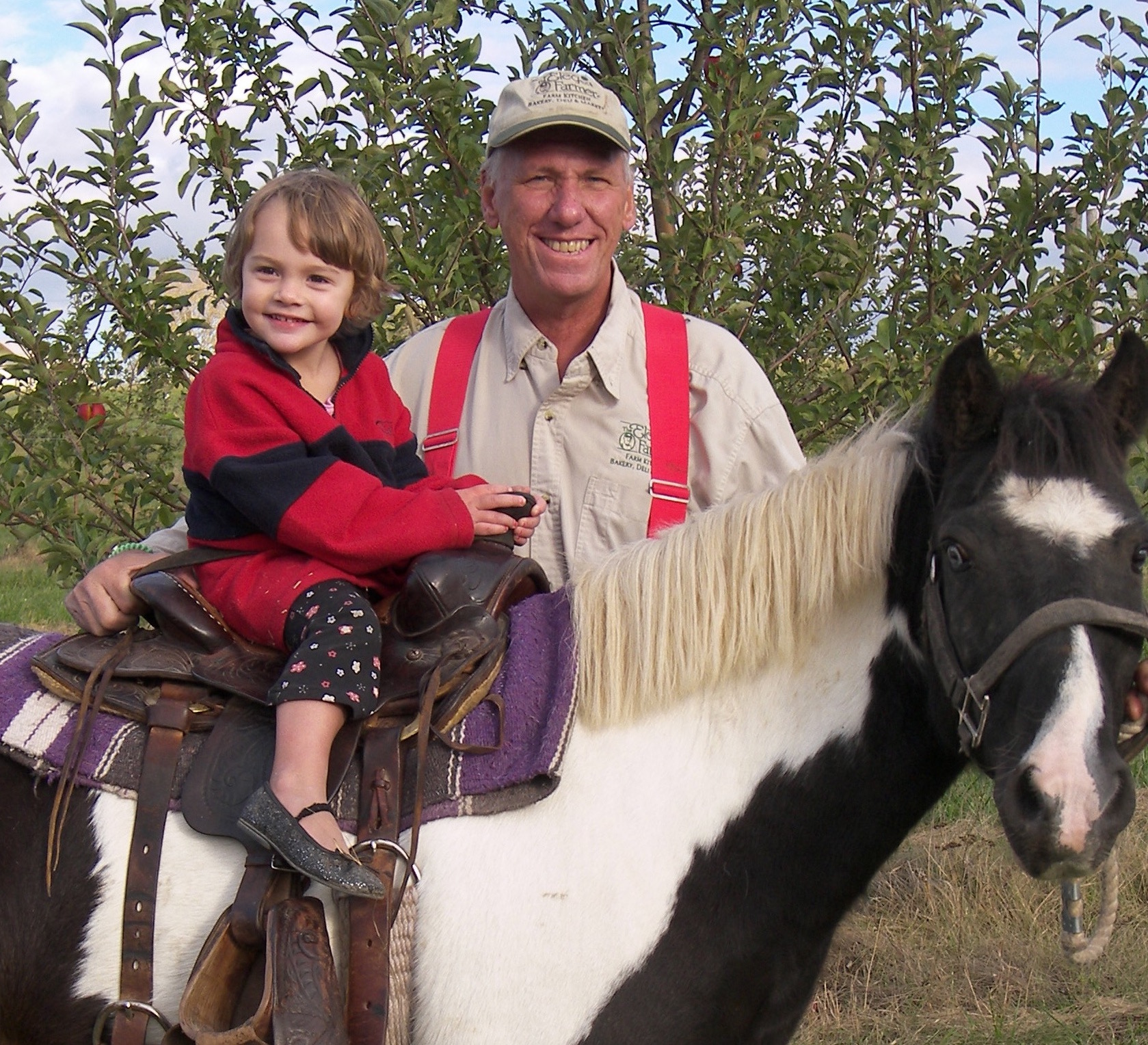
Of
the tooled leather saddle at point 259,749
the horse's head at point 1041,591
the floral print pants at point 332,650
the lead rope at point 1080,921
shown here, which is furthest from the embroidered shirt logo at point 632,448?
the lead rope at point 1080,921

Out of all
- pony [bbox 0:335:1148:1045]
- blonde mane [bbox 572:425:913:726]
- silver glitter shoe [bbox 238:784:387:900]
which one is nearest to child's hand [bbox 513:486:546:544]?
pony [bbox 0:335:1148:1045]

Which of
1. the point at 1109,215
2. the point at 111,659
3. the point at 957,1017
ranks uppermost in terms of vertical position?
the point at 1109,215

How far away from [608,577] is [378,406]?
79 cm

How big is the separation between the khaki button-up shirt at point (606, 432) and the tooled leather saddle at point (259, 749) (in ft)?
1.74

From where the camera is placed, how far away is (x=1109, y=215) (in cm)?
352

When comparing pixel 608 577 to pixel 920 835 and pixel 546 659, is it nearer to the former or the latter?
pixel 546 659

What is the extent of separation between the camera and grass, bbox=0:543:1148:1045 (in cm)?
321

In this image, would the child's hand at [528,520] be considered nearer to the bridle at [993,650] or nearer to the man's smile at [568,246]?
the man's smile at [568,246]

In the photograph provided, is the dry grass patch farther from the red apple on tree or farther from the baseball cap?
the red apple on tree

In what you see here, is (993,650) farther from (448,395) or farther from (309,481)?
(448,395)

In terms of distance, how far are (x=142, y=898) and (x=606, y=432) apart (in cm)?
154

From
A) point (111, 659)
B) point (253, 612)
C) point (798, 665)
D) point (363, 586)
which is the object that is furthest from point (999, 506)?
point (111, 659)

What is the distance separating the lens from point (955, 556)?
1.77m

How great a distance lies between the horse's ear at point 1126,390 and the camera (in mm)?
1895
